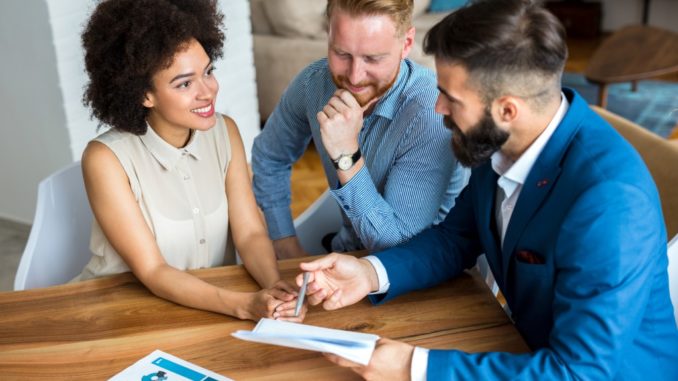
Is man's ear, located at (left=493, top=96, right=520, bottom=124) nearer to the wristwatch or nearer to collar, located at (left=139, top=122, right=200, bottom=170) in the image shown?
the wristwatch

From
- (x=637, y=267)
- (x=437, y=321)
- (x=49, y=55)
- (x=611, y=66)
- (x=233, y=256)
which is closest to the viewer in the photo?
(x=637, y=267)

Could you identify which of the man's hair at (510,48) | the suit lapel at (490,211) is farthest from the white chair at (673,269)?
the man's hair at (510,48)

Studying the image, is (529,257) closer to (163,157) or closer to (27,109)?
(163,157)

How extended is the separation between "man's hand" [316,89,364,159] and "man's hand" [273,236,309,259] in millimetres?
536

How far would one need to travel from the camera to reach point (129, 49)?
170 cm

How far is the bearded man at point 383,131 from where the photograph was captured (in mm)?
1741

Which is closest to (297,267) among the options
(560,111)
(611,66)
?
(560,111)

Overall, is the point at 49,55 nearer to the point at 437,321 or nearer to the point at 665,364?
the point at 437,321

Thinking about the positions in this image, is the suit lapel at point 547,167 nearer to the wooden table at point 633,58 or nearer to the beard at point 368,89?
the beard at point 368,89

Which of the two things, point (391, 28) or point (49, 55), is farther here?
point (49, 55)

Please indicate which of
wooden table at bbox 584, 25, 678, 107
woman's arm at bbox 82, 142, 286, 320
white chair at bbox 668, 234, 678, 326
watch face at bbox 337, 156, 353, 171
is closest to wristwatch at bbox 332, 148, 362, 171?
watch face at bbox 337, 156, 353, 171

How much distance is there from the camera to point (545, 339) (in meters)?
1.39

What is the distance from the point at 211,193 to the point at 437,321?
2.37ft

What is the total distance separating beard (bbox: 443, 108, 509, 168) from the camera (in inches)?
52.8
